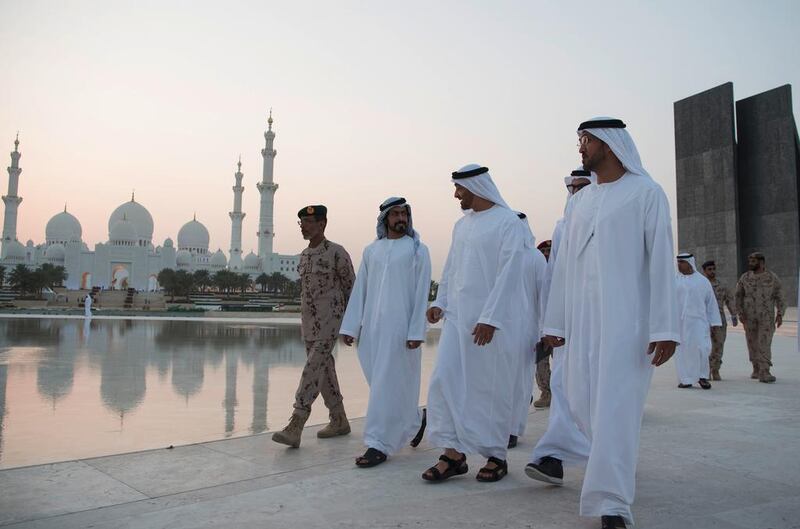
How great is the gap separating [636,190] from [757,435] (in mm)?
2272

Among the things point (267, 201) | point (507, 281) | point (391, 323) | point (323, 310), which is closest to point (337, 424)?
point (323, 310)

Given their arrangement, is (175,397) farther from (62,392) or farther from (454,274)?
(454,274)

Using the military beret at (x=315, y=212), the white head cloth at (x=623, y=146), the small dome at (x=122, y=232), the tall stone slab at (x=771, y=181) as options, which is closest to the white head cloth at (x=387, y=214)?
the military beret at (x=315, y=212)

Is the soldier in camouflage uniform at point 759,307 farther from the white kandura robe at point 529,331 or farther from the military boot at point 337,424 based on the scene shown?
the military boot at point 337,424

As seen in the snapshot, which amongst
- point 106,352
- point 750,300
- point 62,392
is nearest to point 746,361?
point 750,300

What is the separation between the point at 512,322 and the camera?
3.23 meters

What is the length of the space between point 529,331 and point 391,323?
2.72 ft

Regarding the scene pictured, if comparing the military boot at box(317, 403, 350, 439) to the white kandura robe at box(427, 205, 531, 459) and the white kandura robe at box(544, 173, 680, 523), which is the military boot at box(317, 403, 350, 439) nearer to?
the white kandura robe at box(427, 205, 531, 459)

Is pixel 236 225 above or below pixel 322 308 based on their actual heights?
above

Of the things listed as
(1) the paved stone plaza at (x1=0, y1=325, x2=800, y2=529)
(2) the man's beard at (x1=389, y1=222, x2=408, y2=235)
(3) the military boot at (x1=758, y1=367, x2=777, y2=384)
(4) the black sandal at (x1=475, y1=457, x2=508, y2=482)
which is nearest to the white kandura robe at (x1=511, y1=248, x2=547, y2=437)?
(1) the paved stone plaza at (x1=0, y1=325, x2=800, y2=529)

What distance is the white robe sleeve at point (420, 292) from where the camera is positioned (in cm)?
369

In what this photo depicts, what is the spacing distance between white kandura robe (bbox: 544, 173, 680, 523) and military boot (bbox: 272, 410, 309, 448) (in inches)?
68.6

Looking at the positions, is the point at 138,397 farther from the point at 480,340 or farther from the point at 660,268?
the point at 660,268

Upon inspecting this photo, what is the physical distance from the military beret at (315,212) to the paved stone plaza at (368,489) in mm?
1542
